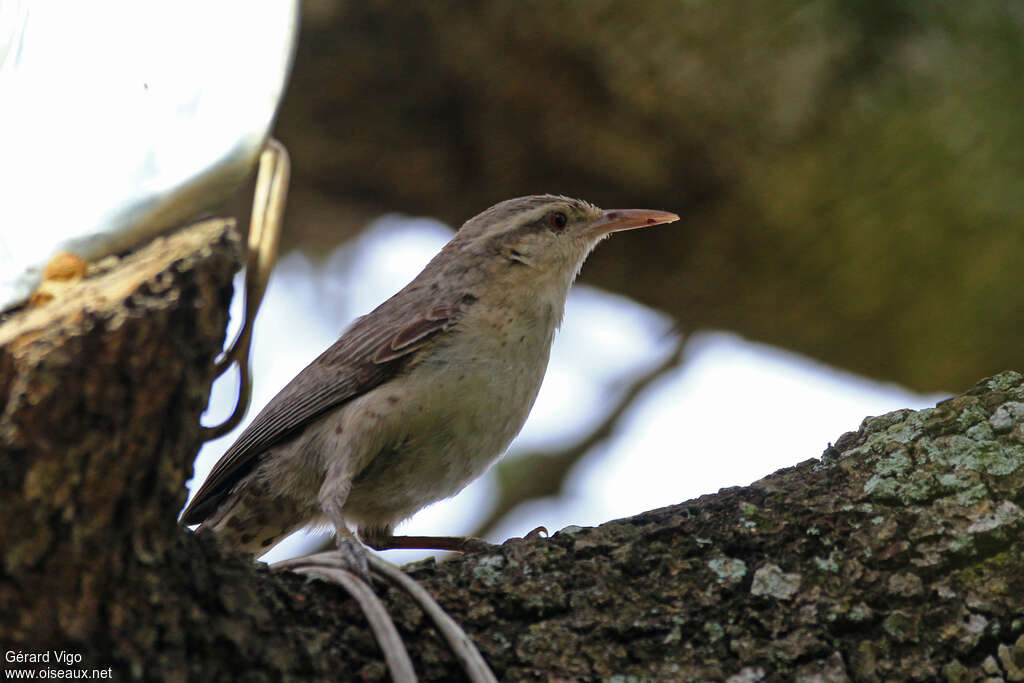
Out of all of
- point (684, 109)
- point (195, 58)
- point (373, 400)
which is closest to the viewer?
point (195, 58)

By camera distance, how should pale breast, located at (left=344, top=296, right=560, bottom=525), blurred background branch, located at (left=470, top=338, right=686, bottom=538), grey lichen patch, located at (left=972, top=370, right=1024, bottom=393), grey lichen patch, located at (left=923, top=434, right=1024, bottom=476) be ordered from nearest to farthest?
grey lichen patch, located at (left=923, top=434, right=1024, bottom=476) → grey lichen patch, located at (left=972, top=370, right=1024, bottom=393) → pale breast, located at (left=344, top=296, right=560, bottom=525) → blurred background branch, located at (left=470, top=338, right=686, bottom=538)

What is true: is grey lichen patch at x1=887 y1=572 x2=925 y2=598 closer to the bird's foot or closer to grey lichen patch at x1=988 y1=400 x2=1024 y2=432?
grey lichen patch at x1=988 y1=400 x2=1024 y2=432

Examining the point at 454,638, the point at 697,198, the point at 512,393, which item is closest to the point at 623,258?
the point at 697,198

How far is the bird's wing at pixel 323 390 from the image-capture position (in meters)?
3.88

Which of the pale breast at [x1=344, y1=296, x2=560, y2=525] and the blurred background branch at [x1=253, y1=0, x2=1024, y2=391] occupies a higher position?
the blurred background branch at [x1=253, y1=0, x2=1024, y2=391]

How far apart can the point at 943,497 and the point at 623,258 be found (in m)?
2.51

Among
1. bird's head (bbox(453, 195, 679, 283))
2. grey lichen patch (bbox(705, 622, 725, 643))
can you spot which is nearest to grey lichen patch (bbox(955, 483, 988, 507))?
grey lichen patch (bbox(705, 622, 725, 643))

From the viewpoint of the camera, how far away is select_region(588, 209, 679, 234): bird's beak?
437cm

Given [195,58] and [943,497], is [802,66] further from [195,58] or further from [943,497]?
[195,58]

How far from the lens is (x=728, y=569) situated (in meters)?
2.53

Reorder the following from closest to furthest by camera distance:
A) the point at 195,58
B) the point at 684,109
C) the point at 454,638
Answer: the point at 454,638 → the point at 195,58 → the point at 684,109

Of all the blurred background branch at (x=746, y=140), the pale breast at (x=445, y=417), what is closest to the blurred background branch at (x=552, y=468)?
the blurred background branch at (x=746, y=140)

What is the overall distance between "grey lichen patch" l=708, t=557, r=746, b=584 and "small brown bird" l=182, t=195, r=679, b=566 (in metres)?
1.41

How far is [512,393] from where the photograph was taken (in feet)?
12.8
